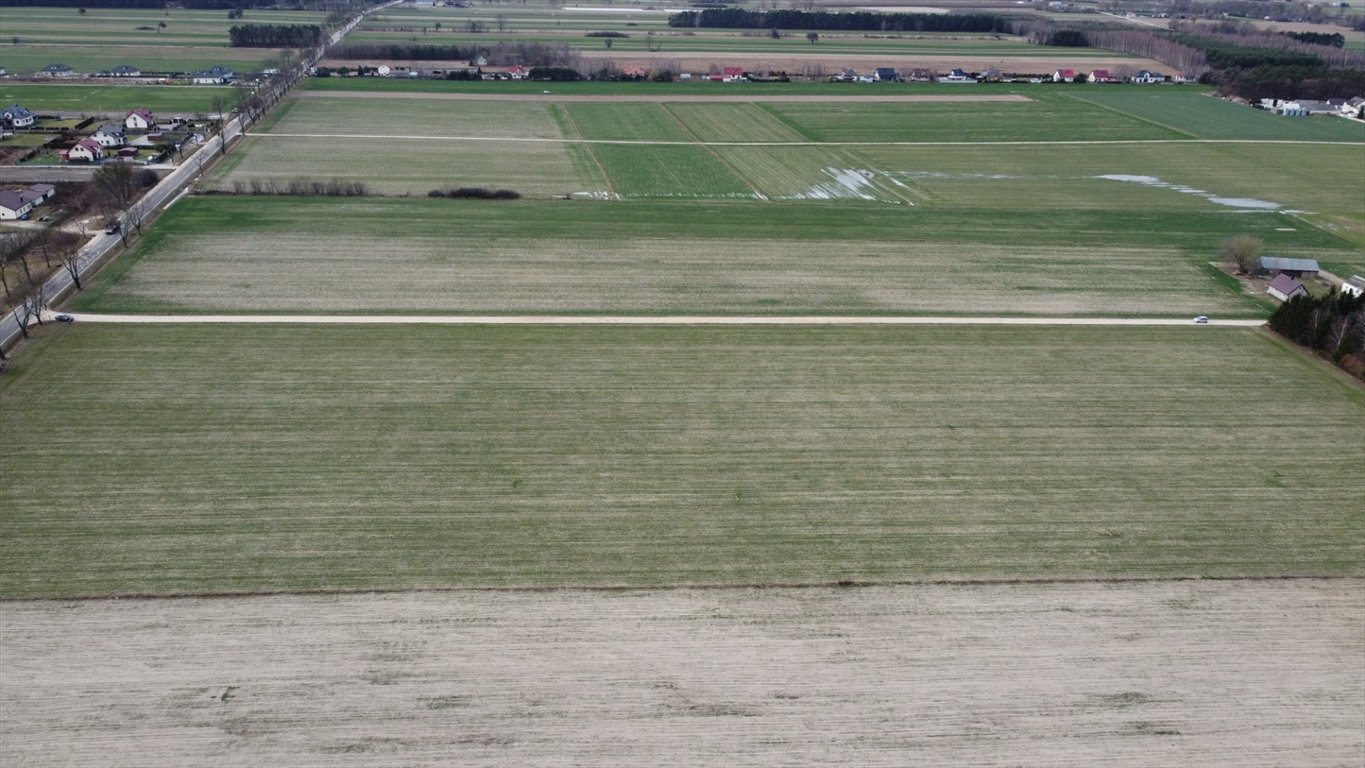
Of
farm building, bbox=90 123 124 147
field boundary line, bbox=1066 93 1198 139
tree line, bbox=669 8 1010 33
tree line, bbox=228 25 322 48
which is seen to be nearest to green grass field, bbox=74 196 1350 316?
farm building, bbox=90 123 124 147

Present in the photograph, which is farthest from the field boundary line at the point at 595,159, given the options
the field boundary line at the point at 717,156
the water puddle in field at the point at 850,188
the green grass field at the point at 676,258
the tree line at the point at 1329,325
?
the tree line at the point at 1329,325

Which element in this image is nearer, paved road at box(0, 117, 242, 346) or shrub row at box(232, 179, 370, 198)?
paved road at box(0, 117, 242, 346)

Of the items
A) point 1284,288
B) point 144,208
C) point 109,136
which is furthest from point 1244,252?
point 109,136

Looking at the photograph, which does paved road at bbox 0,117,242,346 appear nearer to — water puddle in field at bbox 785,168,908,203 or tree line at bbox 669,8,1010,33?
water puddle in field at bbox 785,168,908,203

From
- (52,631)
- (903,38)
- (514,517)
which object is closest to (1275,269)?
(514,517)

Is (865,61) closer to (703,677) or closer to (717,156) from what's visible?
(717,156)

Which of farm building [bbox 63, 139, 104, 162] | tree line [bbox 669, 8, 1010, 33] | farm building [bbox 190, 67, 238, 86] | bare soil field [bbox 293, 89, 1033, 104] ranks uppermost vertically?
tree line [bbox 669, 8, 1010, 33]
